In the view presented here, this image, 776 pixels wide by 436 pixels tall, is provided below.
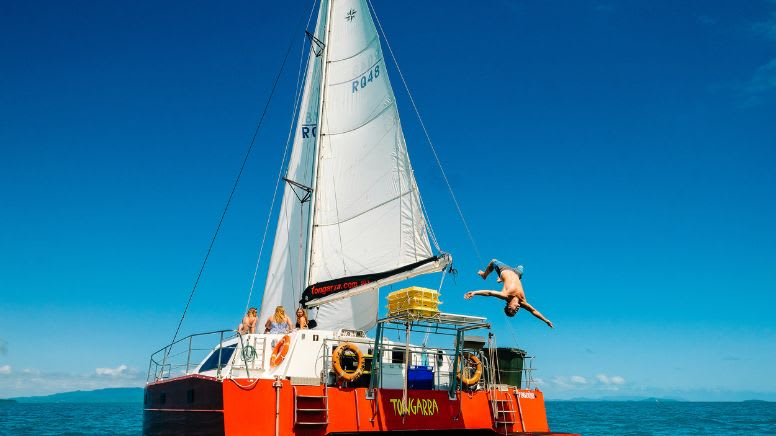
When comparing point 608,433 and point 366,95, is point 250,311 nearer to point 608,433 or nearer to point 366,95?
point 366,95

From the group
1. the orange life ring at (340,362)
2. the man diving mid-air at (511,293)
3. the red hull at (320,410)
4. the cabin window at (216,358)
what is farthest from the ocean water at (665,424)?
the man diving mid-air at (511,293)

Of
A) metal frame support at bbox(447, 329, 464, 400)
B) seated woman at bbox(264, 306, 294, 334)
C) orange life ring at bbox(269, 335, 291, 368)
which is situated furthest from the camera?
seated woman at bbox(264, 306, 294, 334)

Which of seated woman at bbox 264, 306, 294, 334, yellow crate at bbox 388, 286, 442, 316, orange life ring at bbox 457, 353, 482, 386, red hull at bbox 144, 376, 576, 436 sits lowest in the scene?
red hull at bbox 144, 376, 576, 436

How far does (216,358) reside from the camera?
16.3 m

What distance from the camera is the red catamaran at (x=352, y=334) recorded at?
1322cm

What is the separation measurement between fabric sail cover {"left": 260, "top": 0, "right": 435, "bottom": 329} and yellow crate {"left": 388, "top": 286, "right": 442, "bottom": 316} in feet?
5.98

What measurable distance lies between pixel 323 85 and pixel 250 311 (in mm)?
8453

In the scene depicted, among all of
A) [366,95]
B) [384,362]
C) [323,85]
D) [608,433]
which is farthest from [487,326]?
[608,433]

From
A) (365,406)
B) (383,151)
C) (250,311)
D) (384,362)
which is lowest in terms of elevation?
(365,406)

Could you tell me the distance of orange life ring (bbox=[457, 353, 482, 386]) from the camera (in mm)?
15008

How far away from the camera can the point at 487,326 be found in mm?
14727

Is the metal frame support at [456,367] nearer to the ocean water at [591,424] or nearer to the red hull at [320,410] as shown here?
the red hull at [320,410]

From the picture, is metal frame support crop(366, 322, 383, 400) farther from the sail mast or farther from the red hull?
the sail mast

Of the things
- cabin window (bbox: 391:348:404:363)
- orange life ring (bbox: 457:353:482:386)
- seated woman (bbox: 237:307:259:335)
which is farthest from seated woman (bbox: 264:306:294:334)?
orange life ring (bbox: 457:353:482:386)
